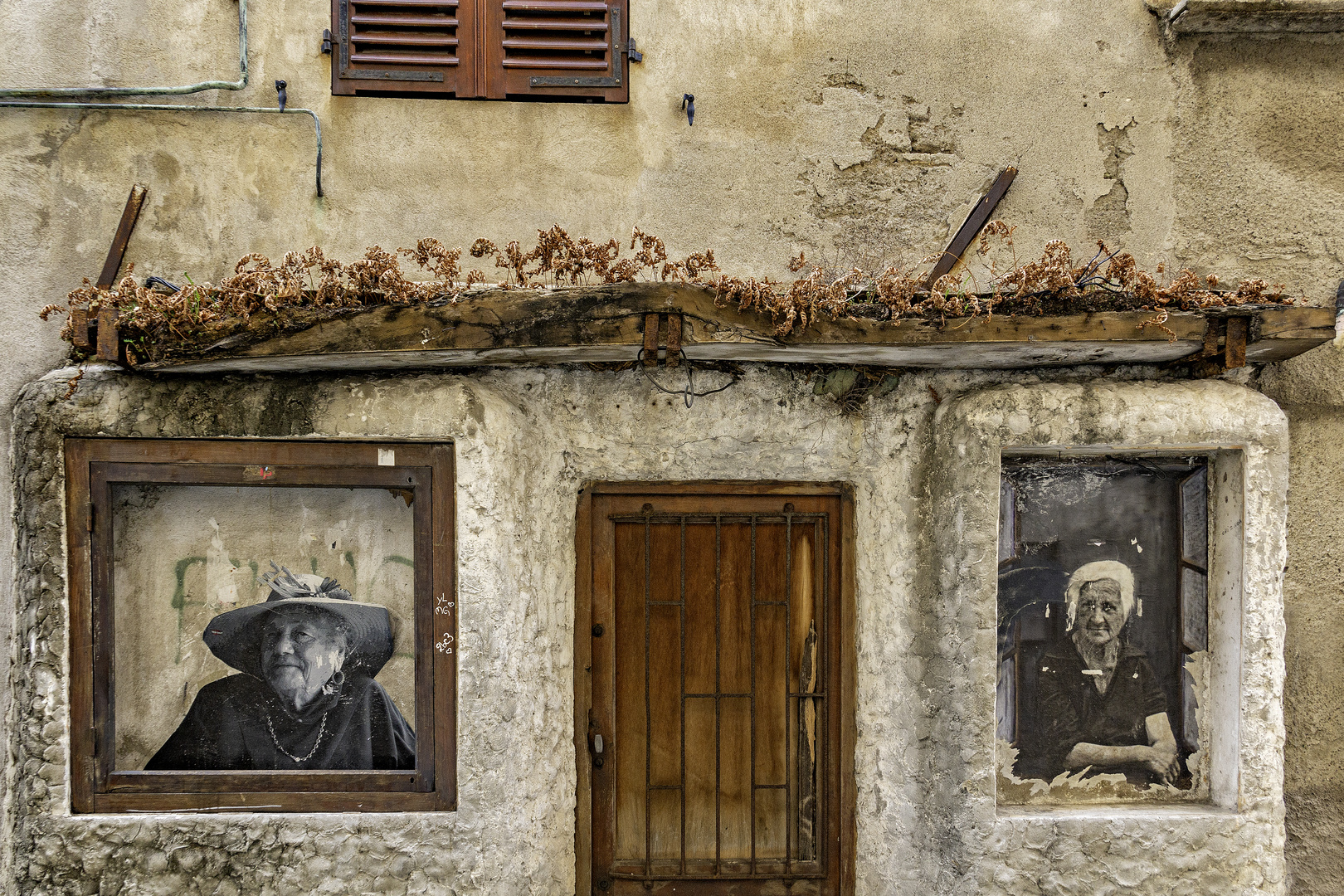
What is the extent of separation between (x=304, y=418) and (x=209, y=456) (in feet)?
1.33

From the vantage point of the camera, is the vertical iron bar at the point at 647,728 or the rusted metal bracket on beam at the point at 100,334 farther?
the vertical iron bar at the point at 647,728

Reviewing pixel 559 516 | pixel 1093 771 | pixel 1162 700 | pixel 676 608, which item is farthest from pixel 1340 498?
pixel 559 516

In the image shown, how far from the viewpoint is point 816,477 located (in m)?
3.21

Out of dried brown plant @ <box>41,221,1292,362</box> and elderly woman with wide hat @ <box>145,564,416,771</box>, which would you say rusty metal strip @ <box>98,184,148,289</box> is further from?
elderly woman with wide hat @ <box>145,564,416,771</box>

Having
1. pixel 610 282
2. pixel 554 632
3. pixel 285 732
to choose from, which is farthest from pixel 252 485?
pixel 610 282

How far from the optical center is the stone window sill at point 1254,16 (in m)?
3.08

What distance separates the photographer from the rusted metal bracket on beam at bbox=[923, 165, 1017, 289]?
3244mm

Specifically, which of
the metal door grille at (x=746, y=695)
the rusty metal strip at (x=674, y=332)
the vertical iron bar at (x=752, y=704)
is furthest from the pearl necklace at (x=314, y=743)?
the rusty metal strip at (x=674, y=332)

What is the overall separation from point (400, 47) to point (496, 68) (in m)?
0.42

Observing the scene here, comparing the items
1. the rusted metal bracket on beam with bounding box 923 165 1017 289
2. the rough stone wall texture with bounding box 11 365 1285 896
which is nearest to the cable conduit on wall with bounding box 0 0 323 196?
the rough stone wall texture with bounding box 11 365 1285 896

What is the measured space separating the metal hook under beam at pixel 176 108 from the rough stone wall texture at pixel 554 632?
1.03 meters

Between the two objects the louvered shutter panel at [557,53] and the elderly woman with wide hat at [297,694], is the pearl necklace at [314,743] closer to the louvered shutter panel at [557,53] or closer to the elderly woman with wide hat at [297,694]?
the elderly woman with wide hat at [297,694]

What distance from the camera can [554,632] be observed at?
3.11 meters

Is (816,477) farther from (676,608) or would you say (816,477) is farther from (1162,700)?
(1162,700)
